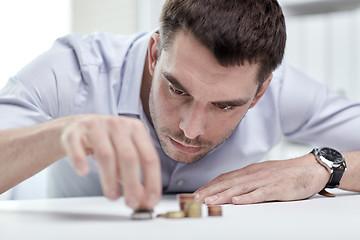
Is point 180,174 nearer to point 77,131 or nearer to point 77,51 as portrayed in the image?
point 77,51

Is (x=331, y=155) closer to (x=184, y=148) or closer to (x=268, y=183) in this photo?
(x=268, y=183)

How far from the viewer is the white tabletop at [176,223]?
72 centimetres

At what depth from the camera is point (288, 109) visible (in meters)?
1.60

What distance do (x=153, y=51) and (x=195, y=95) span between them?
0.31 metres

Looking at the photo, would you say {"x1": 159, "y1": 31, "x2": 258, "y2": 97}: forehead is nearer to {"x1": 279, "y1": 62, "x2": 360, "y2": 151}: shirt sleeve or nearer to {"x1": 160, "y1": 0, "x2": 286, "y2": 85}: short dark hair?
{"x1": 160, "y1": 0, "x2": 286, "y2": 85}: short dark hair

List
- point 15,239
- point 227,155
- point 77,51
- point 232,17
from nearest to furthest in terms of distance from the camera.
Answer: point 15,239 < point 232,17 < point 77,51 < point 227,155

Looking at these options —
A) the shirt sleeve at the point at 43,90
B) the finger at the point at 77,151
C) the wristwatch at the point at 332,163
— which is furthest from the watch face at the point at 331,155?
the finger at the point at 77,151

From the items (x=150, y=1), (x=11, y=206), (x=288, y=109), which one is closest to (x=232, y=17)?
(x=288, y=109)

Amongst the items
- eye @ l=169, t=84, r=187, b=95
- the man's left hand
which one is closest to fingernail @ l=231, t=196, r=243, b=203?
the man's left hand

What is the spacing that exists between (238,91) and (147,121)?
0.38 metres

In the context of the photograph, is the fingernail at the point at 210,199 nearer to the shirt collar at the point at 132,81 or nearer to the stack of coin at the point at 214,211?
the stack of coin at the point at 214,211

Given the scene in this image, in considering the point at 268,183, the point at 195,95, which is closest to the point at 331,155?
the point at 268,183

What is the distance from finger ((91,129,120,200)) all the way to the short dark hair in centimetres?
48

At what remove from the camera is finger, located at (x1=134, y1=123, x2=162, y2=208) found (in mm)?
727
